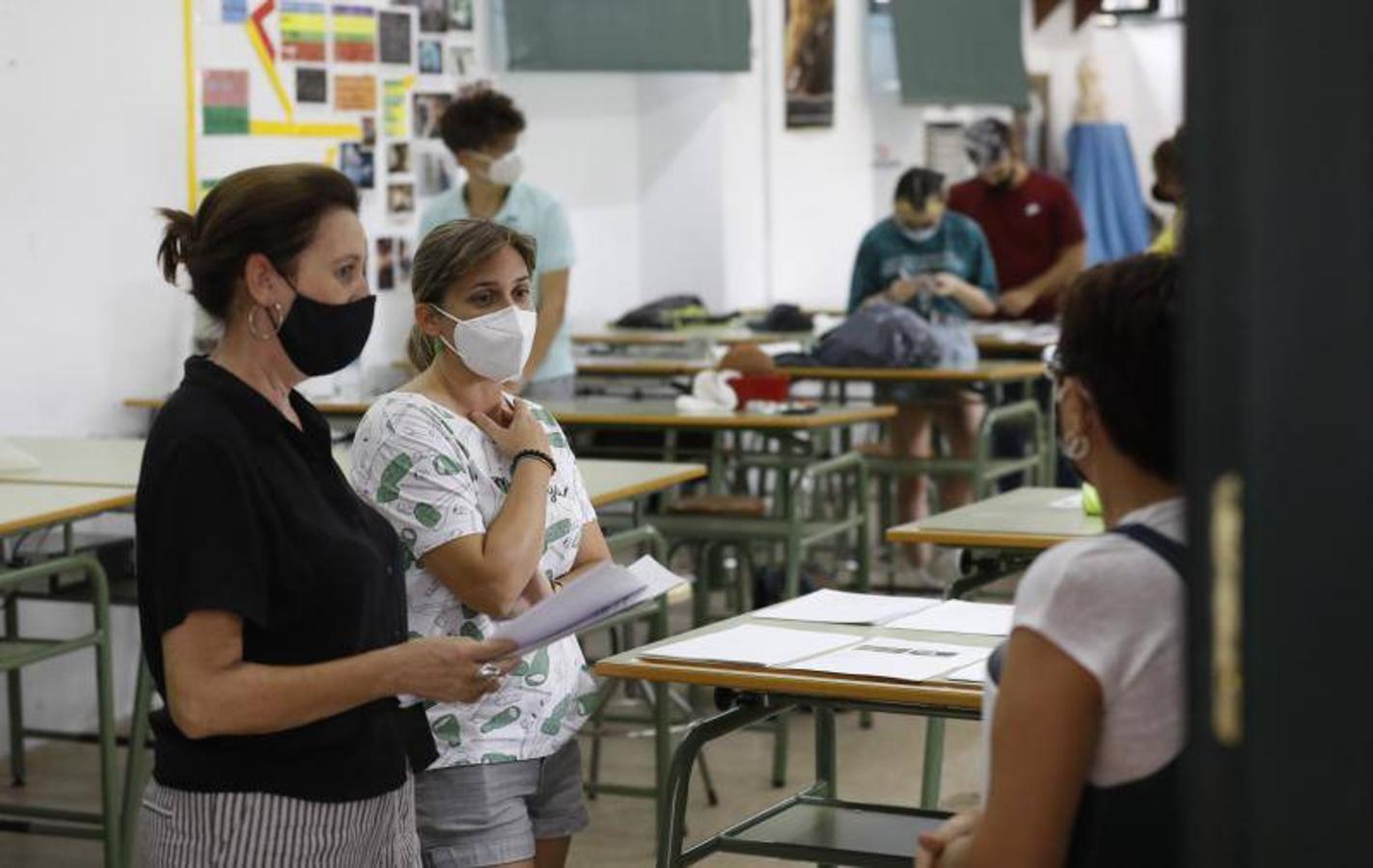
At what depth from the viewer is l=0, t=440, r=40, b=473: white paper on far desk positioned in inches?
168

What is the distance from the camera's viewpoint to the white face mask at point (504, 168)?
594 cm

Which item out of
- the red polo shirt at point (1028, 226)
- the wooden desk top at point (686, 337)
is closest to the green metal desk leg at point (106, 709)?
the wooden desk top at point (686, 337)

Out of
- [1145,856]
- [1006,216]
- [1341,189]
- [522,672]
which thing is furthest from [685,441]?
[1341,189]

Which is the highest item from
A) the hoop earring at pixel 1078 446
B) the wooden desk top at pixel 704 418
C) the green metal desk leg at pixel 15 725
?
the hoop earring at pixel 1078 446

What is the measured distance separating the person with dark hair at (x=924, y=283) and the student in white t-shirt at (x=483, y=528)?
13.5 ft

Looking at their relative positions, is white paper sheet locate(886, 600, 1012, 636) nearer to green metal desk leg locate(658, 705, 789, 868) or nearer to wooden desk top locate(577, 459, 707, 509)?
green metal desk leg locate(658, 705, 789, 868)

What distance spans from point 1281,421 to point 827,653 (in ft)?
5.88

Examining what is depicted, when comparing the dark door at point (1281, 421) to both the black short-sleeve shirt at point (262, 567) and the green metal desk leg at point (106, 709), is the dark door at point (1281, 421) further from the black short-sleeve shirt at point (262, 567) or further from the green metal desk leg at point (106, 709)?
the green metal desk leg at point (106, 709)

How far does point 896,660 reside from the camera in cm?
248

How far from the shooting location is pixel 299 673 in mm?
2148

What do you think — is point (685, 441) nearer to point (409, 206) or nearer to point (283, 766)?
point (409, 206)

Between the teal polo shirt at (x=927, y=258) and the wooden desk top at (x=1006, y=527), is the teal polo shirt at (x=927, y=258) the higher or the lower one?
the higher one

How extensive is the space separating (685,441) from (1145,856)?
4500 mm

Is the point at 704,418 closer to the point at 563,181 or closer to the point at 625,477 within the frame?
the point at 625,477
